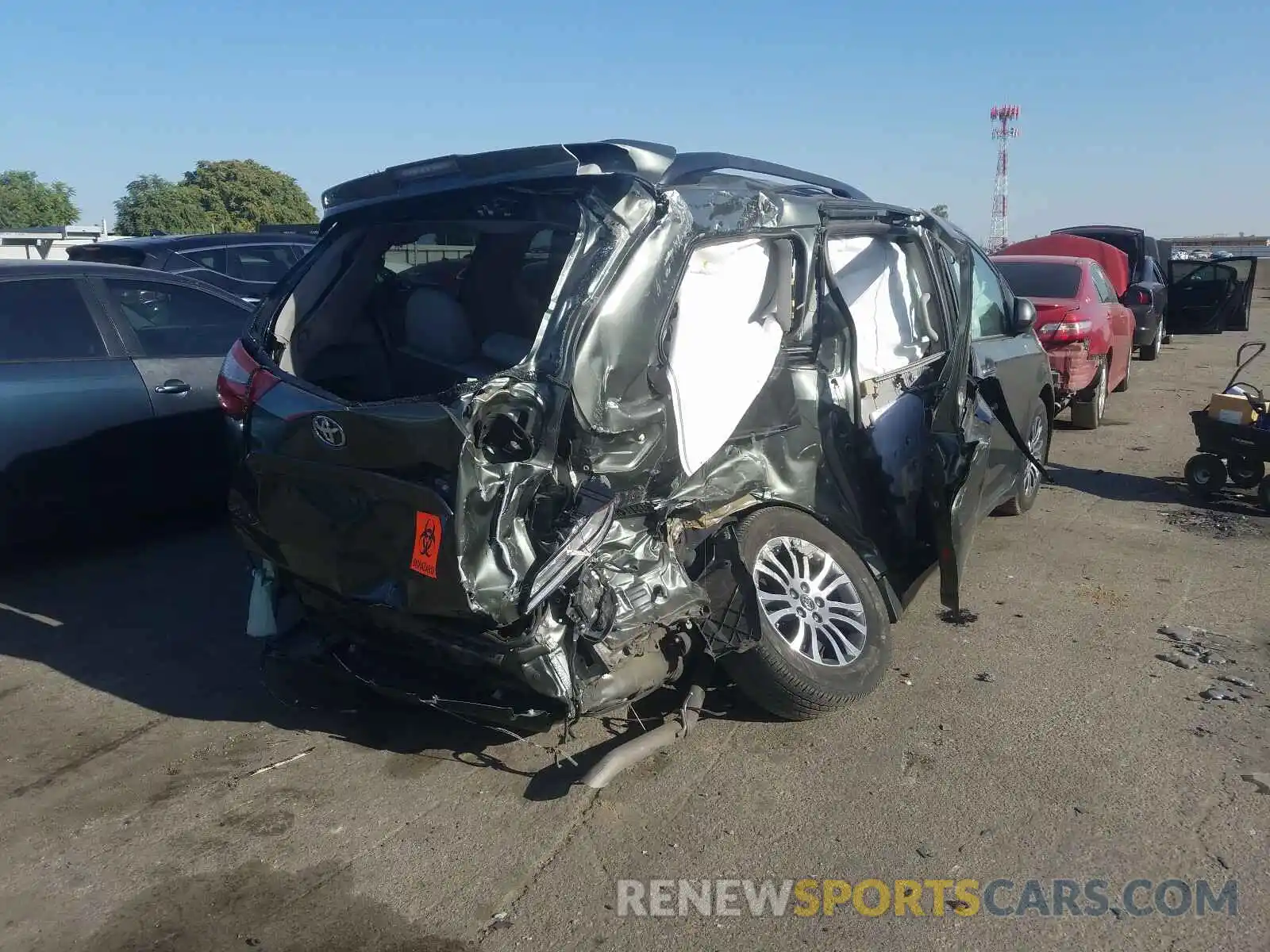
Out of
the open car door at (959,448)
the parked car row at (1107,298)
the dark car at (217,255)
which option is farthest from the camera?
the dark car at (217,255)

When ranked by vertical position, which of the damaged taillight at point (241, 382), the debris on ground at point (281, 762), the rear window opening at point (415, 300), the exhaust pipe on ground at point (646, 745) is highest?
the rear window opening at point (415, 300)

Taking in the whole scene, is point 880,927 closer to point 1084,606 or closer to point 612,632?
point 612,632

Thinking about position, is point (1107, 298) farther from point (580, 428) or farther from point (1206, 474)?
point (580, 428)

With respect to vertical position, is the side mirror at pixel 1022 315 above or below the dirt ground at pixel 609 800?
above

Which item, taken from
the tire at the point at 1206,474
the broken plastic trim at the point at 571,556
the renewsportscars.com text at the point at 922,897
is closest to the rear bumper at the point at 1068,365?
the tire at the point at 1206,474

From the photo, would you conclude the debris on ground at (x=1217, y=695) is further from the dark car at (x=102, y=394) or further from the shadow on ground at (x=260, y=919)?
the dark car at (x=102, y=394)

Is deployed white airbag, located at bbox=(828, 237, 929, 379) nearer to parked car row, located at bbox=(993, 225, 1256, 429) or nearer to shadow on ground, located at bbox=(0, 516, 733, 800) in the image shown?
shadow on ground, located at bbox=(0, 516, 733, 800)

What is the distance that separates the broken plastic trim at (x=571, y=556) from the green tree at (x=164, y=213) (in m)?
51.5

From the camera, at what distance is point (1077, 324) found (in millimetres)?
9344

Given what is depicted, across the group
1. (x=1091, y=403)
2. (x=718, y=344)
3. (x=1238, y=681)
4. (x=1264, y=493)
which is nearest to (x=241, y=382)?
(x=718, y=344)

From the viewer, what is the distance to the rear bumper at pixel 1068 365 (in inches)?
368

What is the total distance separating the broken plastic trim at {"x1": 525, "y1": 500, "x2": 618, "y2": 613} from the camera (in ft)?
10.1

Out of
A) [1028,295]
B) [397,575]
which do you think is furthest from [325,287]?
[1028,295]

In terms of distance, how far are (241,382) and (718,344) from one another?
175 cm
